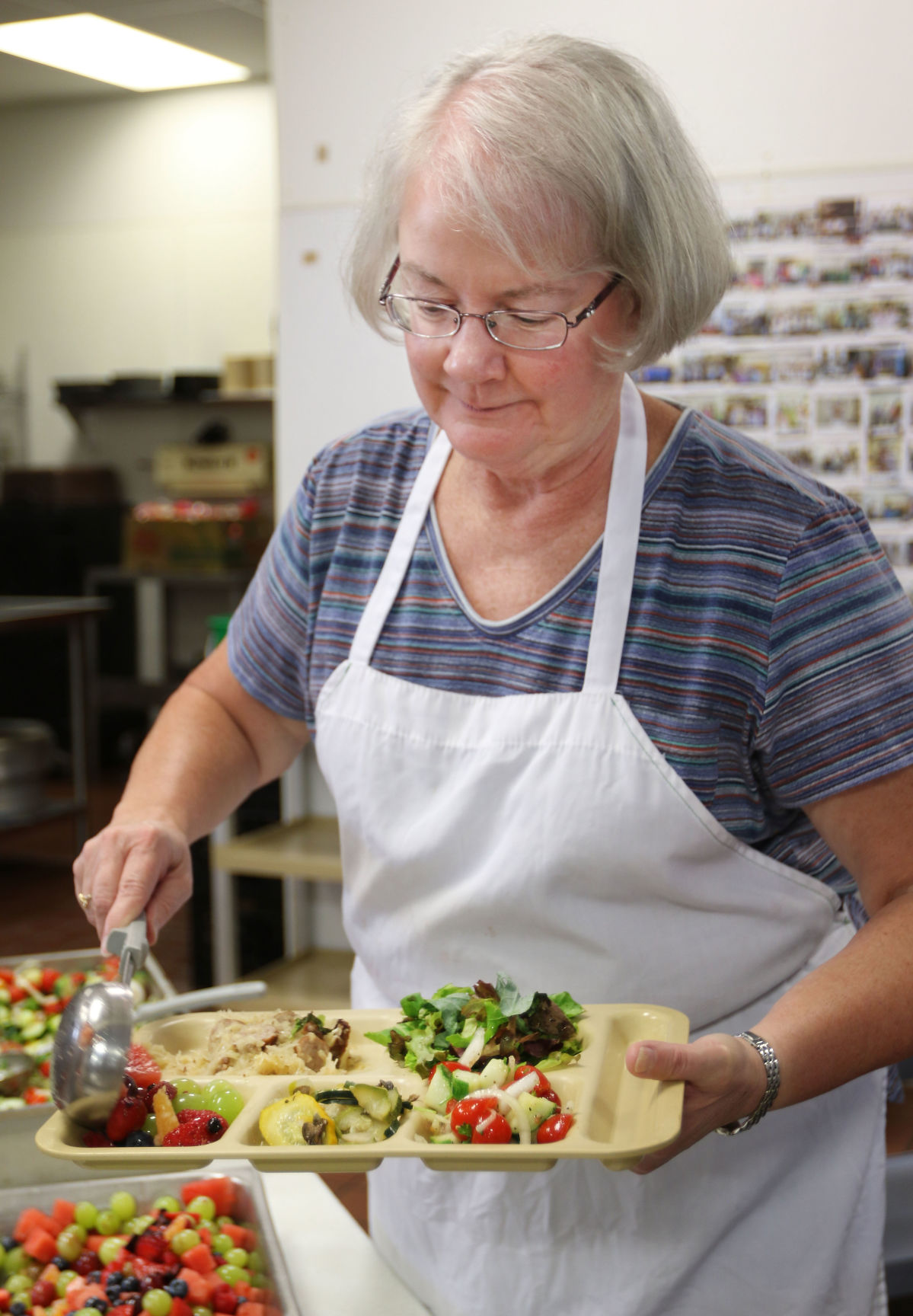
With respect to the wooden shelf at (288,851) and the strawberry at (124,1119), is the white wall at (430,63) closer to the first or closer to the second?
the wooden shelf at (288,851)

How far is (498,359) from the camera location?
102 centimetres

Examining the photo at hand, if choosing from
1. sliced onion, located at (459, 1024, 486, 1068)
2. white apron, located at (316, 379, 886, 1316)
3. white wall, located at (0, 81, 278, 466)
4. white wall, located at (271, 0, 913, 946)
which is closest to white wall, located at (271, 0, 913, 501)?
white wall, located at (271, 0, 913, 946)

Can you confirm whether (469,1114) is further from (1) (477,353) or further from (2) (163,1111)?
(1) (477,353)

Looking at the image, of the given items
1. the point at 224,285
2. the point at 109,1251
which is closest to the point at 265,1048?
the point at 109,1251

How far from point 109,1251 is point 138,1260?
0.11 ft

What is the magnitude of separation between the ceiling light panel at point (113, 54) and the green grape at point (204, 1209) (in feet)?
17.9

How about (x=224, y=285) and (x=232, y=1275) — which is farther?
(x=224, y=285)

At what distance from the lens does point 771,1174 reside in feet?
3.82

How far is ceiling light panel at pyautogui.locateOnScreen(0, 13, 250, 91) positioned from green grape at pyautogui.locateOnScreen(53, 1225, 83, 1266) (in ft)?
17.9

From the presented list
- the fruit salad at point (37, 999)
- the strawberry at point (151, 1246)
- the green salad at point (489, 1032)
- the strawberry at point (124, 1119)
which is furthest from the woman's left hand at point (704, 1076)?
the fruit salad at point (37, 999)

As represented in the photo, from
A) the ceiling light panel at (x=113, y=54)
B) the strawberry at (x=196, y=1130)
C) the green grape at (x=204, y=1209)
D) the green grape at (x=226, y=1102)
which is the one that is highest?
the ceiling light panel at (x=113, y=54)

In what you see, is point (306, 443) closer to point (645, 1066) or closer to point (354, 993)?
point (354, 993)

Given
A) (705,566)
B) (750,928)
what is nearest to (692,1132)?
(750,928)

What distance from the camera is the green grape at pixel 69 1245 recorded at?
127cm
